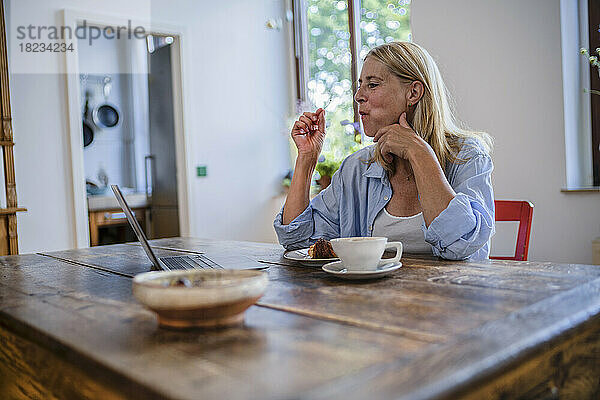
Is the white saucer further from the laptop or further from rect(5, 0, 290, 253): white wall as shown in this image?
rect(5, 0, 290, 253): white wall

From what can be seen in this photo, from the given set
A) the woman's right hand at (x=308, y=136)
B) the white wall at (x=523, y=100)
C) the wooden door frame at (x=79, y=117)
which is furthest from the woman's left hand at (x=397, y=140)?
the wooden door frame at (x=79, y=117)

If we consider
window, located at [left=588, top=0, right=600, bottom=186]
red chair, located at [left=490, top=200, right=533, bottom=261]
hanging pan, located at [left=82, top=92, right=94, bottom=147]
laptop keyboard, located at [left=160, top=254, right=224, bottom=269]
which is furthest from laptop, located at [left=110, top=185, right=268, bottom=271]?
hanging pan, located at [left=82, top=92, right=94, bottom=147]

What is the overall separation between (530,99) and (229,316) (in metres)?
2.71

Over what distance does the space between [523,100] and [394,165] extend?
1728 millimetres

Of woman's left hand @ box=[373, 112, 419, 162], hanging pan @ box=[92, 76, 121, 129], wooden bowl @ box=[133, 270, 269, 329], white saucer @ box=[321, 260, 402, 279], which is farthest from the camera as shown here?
hanging pan @ box=[92, 76, 121, 129]

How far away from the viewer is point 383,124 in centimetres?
164

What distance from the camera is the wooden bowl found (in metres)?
0.71

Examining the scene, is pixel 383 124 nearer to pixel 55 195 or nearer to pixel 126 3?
pixel 55 195

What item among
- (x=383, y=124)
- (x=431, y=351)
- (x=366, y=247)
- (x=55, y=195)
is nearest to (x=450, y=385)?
(x=431, y=351)

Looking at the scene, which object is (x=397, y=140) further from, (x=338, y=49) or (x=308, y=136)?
(x=338, y=49)

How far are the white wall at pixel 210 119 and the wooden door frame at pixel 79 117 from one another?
0.03 metres

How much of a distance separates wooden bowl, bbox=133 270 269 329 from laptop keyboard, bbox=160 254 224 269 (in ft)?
1.85

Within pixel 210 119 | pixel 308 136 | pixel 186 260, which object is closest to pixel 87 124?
pixel 210 119

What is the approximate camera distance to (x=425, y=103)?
1.64 m
